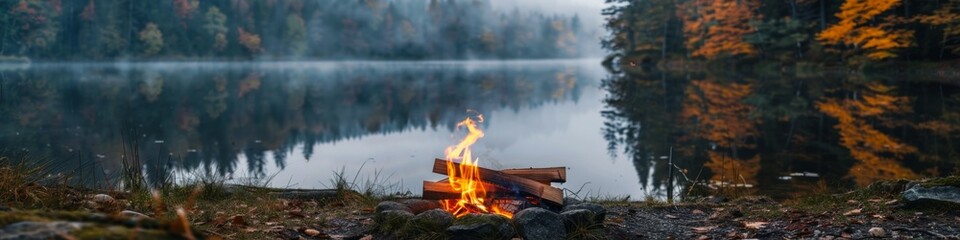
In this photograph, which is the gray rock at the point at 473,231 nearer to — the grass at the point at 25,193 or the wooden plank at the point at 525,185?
the wooden plank at the point at 525,185

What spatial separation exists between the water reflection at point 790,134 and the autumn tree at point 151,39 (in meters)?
70.4

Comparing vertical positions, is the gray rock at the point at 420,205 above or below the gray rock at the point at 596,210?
below

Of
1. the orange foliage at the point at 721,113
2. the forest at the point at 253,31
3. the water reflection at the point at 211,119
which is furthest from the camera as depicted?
the forest at the point at 253,31

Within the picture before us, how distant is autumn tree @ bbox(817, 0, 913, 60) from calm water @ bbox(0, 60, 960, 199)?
6354 millimetres

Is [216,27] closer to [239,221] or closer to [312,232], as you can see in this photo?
[239,221]

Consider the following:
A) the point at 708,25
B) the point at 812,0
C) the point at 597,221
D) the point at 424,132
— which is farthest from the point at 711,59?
the point at 597,221

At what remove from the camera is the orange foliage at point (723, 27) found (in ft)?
176

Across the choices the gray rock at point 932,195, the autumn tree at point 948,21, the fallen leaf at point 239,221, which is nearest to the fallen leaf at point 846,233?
the gray rock at point 932,195

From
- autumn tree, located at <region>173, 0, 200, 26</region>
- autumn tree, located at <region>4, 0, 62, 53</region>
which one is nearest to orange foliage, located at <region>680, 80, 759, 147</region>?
autumn tree, located at <region>4, 0, 62, 53</region>

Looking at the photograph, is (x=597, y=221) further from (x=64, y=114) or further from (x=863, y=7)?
(x=863, y=7)

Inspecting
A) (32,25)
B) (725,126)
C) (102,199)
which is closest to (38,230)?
(102,199)

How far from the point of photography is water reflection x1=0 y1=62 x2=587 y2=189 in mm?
14961

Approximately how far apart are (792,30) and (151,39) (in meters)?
71.0

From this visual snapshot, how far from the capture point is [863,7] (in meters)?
40.8
